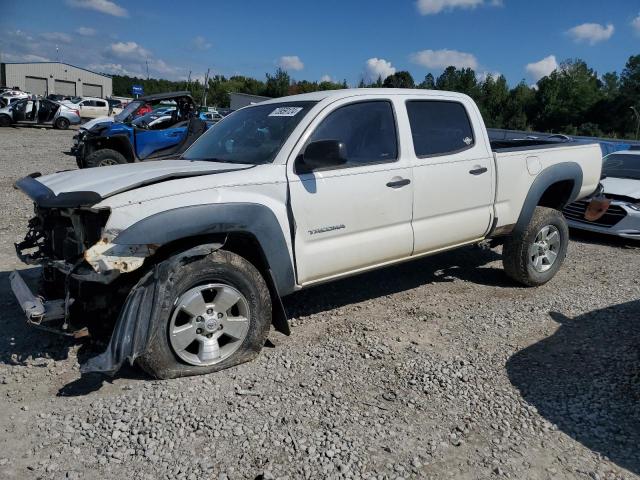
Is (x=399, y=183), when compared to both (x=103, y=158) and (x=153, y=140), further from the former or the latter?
(x=153, y=140)

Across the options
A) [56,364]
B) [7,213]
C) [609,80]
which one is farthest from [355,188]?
[609,80]

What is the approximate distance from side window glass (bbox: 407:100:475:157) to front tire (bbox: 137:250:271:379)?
187 cm

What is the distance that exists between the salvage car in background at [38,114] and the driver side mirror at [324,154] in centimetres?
2907

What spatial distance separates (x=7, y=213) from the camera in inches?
314

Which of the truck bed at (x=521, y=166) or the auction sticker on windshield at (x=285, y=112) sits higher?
the auction sticker on windshield at (x=285, y=112)

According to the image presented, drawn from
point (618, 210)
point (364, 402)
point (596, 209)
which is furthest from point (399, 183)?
point (618, 210)

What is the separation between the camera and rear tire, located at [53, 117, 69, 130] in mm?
28797

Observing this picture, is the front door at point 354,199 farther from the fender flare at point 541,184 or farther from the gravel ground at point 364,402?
the fender flare at point 541,184

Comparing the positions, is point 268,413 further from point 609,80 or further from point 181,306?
point 609,80

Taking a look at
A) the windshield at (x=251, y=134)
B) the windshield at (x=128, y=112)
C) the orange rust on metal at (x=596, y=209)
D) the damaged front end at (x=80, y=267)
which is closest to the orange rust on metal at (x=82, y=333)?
the damaged front end at (x=80, y=267)

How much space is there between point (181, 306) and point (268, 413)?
85 centimetres

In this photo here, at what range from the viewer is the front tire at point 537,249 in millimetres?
5371

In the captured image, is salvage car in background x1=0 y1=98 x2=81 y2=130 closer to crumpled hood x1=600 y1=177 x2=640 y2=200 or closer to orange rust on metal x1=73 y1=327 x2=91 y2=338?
crumpled hood x1=600 y1=177 x2=640 y2=200

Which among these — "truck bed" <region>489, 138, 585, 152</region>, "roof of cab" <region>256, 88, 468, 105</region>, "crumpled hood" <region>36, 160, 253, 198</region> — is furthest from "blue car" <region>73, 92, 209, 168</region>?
"crumpled hood" <region>36, 160, 253, 198</region>
